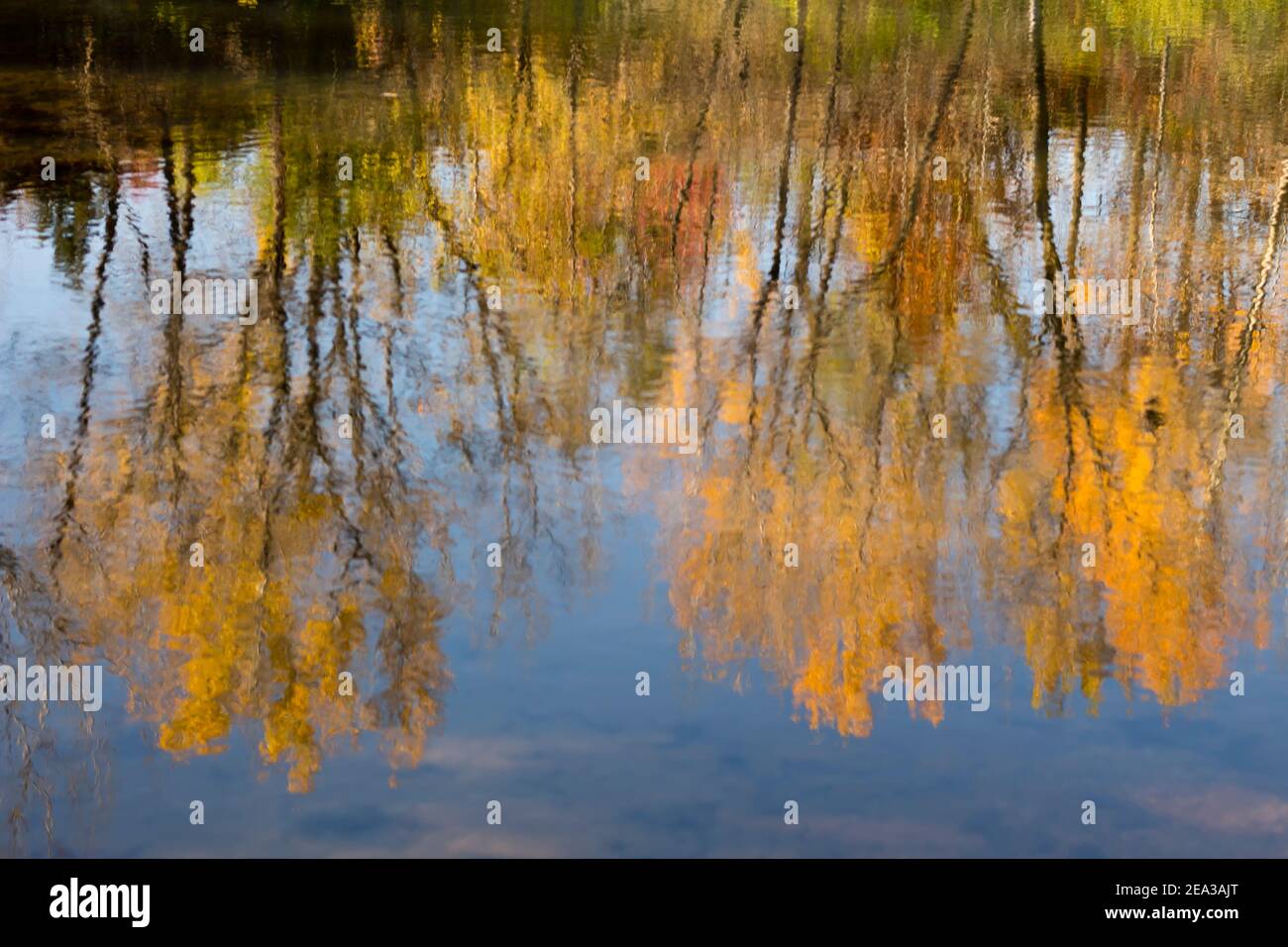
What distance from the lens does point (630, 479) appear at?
42.4 ft

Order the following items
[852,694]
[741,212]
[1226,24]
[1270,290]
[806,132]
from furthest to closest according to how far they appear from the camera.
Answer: [1226,24]
[806,132]
[741,212]
[1270,290]
[852,694]

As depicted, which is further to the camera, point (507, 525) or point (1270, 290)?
point (1270, 290)

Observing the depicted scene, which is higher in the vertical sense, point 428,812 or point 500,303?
point 500,303

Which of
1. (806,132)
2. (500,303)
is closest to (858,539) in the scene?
(500,303)

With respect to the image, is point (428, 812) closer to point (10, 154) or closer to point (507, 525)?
point (507, 525)

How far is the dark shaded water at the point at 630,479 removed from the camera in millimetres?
9320

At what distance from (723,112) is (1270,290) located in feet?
32.7

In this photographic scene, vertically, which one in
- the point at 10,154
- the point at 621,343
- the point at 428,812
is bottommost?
the point at 428,812

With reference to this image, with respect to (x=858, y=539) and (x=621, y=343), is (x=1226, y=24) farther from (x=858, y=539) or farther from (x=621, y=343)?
(x=858, y=539)

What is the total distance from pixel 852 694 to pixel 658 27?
84.3 ft

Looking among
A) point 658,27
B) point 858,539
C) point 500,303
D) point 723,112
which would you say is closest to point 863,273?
point 500,303

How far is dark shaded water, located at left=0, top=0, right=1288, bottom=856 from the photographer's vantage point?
30.6 ft

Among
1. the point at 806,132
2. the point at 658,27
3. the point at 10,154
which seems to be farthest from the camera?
the point at 658,27

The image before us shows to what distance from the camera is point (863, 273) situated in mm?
18188
